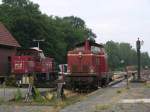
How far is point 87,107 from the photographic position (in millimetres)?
19875

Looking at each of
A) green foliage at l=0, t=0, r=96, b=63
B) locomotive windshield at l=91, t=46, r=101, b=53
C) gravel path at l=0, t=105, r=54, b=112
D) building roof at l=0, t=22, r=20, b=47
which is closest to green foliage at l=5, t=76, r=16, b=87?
building roof at l=0, t=22, r=20, b=47

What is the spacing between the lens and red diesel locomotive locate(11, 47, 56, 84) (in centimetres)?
4809

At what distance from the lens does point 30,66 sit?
4875cm

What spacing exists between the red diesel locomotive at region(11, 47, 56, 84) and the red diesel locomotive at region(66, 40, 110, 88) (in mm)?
10172

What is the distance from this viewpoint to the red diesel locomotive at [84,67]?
35.9 meters

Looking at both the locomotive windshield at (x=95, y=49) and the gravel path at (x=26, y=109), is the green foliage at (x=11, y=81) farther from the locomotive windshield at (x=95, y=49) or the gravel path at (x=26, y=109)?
the gravel path at (x=26, y=109)

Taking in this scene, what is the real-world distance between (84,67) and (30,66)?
13.2 meters

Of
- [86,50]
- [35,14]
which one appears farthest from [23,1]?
[86,50]

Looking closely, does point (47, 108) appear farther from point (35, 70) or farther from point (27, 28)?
point (27, 28)

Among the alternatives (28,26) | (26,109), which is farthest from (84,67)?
(28,26)

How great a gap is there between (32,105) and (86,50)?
15.6 m

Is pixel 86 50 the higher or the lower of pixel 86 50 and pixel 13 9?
the lower

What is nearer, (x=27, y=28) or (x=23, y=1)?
(x=27, y=28)

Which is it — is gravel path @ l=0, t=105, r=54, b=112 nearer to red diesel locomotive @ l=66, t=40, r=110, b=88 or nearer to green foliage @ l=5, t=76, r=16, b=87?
red diesel locomotive @ l=66, t=40, r=110, b=88
